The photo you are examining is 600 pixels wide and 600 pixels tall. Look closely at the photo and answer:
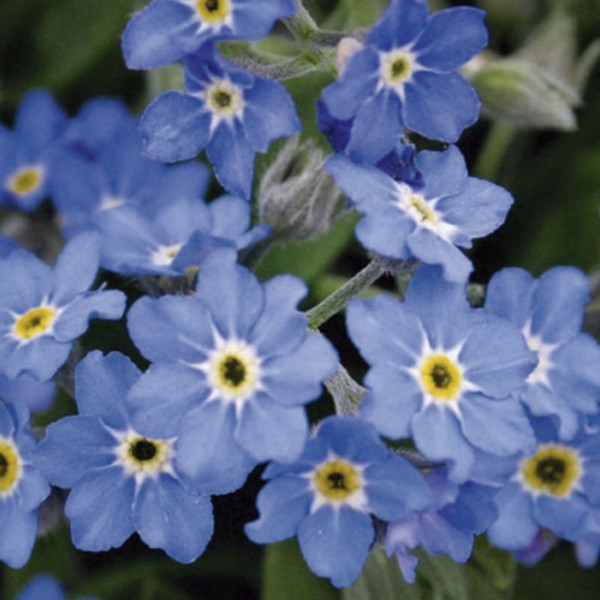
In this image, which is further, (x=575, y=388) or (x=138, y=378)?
(x=575, y=388)

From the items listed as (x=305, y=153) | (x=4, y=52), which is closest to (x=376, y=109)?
(x=305, y=153)

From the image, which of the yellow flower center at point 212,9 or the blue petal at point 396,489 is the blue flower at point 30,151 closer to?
the yellow flower center at point 212,9

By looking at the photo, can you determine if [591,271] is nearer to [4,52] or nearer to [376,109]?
[376,109]

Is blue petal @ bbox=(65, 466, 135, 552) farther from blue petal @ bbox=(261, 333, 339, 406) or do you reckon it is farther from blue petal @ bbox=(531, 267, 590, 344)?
blue petal @ bbox=(531, 267, 590, 344)

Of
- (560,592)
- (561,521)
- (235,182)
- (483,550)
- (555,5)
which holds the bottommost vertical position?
(560,592)

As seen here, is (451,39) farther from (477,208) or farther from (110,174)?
(110,174)

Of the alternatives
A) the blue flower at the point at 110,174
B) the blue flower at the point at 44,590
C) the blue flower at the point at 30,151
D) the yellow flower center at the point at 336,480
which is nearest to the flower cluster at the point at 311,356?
the yellow flower center at the point at 336,480

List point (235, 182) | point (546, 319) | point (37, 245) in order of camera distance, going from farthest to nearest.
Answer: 1. point (37, 245)
2. point (546, 319)
3. point (235, 182)
